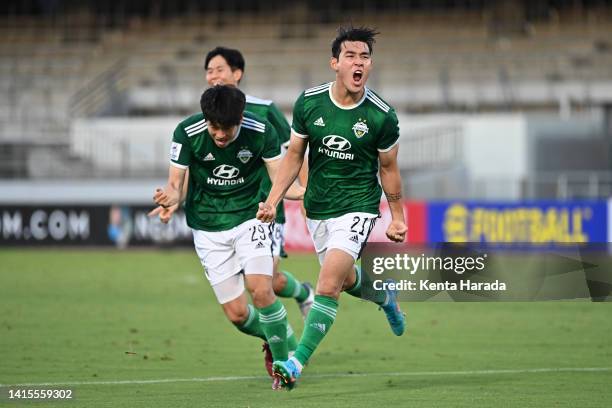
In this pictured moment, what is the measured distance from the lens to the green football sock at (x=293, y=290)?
1113 cm

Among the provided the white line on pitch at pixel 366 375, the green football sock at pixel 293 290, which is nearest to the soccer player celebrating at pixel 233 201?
the white line on pitch at pixel 366 375

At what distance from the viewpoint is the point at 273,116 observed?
10891 millimetres

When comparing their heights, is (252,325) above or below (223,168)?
below

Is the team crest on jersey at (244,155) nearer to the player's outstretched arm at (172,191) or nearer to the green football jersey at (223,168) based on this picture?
the green football jersey at (223,168)

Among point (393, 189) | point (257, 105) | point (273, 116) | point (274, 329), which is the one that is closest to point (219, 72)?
point (257, 105)

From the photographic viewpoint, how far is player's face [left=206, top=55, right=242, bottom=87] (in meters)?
10.9

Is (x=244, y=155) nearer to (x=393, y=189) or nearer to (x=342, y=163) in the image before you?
(x=342, y=163)

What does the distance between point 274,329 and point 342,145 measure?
1.50m

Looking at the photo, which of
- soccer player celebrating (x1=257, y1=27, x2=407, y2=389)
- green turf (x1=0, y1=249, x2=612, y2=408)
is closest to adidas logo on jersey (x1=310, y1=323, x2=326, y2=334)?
soccer player celebrating (x1=257, y1=27, x2=407, y2=389)

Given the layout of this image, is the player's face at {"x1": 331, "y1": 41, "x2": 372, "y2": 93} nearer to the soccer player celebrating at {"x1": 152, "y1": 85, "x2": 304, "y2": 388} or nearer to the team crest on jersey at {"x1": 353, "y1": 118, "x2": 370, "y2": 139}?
the team crest on jersey at {"x1": 353, "y1": 118, "x2": 370, "y2": 139}

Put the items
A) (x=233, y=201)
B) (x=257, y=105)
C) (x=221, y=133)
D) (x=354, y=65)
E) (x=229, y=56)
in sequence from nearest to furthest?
(x=354, y=65) → (x=221, y=133) → (x=233, y=201) → (x=257, y=105) → (x=229, y=56)

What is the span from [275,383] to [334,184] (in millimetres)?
1572

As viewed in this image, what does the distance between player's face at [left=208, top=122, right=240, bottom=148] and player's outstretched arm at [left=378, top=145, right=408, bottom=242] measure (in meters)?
1.13

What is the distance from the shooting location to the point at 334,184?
9195mm
